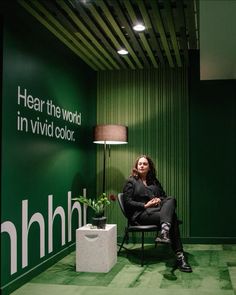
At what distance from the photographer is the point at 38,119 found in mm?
4969

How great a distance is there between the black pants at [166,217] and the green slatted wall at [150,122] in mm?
1405

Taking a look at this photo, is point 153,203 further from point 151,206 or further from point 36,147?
point 36,147

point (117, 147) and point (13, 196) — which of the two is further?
point (117, 147)

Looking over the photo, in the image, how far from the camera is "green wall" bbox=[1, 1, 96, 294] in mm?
4262

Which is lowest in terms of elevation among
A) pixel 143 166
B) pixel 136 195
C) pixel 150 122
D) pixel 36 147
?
pixel 136 195

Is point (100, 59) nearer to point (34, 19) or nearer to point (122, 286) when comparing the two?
point (34, 19)

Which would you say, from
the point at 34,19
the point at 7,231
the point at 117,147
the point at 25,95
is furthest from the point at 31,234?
the point at 117,147

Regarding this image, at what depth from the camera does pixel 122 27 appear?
536 cm

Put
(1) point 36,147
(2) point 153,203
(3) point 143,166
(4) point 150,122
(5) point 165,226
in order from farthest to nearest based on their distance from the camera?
(4) point 150,122, (3) point 143,166, (2) point 153,203, (5) point 165,226, (1) point 36,147

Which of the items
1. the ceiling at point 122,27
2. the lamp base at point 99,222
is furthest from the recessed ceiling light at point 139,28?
the lamp base at point 99,222

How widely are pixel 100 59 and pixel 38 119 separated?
2.01 m

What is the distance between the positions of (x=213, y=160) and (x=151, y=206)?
1685 millimetres

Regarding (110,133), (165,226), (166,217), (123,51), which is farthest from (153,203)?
(123,51)

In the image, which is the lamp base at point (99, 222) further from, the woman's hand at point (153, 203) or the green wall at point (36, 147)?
the woman's hand at point (153, 203)
